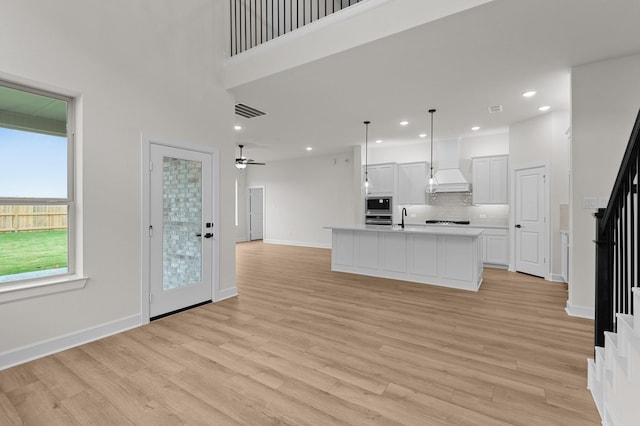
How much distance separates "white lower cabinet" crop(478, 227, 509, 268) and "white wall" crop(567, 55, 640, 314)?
2.62m

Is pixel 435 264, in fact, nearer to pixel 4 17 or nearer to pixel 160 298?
pixel 160 298

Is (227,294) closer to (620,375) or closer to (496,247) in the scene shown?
(620,375)

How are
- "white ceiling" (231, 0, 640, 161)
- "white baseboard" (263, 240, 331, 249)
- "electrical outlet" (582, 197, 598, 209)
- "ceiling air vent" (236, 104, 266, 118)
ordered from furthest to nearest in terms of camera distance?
"white baseboard" (263, 240, 331, 249), "ceiling air vent" (236, 104, 266, 118), "electrical outlet" (582, 197, 598, 209), "white ceiling" (231, 0, 640, 161)

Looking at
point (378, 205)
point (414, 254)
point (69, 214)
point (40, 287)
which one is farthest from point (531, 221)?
point (40, 287)

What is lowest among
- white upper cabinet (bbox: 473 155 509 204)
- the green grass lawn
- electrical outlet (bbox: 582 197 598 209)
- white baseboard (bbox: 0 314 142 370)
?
white baseboard (bbox: 0 314 142 370)

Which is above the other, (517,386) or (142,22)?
(142,22)

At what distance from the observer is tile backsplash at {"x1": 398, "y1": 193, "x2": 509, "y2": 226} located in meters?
6.73

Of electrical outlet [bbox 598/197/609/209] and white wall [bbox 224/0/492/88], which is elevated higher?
white wall [bbox 224/0/492/88]

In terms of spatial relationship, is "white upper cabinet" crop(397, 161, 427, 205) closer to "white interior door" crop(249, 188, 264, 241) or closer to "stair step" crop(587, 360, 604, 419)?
"stair step" crop(587, 360, 604, 419)

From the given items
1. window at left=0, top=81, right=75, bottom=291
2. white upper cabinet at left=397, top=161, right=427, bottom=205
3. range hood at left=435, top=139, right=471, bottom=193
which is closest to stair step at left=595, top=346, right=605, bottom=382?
window at left=0, top=81, right=75, bottom=291

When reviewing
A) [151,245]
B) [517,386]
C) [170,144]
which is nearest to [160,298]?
[151,245]

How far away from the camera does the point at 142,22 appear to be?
325 centimetres

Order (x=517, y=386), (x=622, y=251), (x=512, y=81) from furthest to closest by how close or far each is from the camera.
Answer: (x=512, y=81) → (x=517, y=386) → (x=622, y=251)

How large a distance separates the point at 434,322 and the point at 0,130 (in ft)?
14.5
